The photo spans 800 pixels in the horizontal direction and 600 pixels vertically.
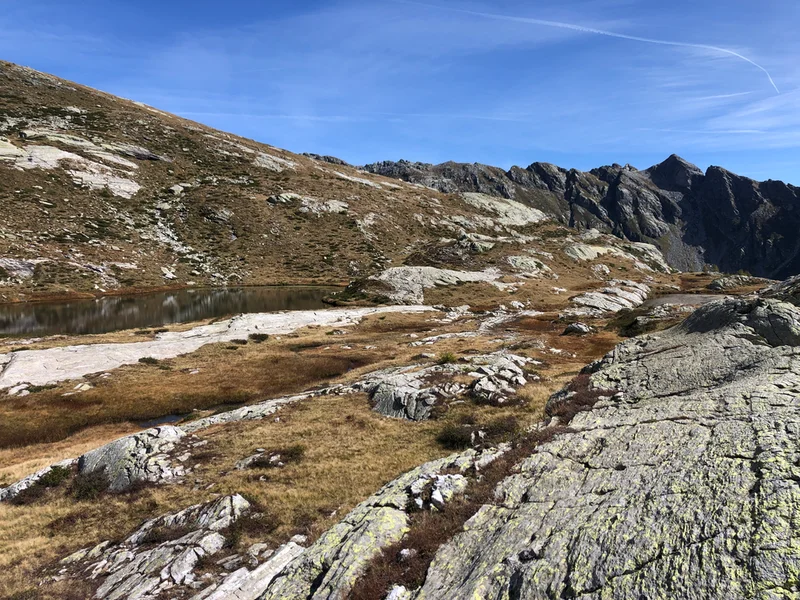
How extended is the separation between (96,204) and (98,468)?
126552 millimetres

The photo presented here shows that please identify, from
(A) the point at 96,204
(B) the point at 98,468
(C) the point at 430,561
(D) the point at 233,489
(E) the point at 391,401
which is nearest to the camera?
(C) the point at 430,561

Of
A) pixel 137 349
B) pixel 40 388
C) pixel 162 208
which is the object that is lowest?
pixel 40 388

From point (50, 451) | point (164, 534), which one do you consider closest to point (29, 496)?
point (50, 451)

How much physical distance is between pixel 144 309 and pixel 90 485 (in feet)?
233

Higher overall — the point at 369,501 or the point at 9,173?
the point at 9,173

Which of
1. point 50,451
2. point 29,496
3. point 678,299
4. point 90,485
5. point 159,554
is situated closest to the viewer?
point 159,554

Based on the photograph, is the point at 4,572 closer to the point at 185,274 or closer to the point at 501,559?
the point at 501,559

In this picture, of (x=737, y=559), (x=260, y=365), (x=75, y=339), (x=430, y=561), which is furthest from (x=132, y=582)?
(x=75, y=339)

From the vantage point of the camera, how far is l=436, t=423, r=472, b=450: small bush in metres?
22.2

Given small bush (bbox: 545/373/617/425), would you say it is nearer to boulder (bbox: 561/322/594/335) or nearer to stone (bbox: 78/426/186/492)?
stone (bbox: 78/426/186/492)

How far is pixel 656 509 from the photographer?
8.77m

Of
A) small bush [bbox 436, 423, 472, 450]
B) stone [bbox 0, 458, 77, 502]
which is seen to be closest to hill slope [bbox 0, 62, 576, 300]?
stone [bbox 0, 458, 77, 502]

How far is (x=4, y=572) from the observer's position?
1481 cm

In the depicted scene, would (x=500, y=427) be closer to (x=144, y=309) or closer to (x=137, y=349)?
(x=137, y=349)
